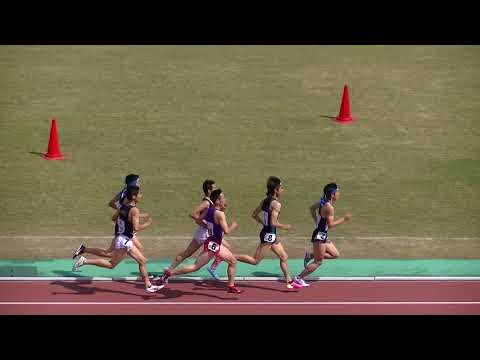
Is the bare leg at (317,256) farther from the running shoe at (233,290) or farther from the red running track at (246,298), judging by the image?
the running shoe at (233,290)

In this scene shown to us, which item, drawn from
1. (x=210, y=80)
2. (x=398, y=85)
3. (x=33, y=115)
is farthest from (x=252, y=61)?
(x=33, y=115)

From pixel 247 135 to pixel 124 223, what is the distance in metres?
8.93

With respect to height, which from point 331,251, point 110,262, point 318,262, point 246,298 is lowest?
point 246,298

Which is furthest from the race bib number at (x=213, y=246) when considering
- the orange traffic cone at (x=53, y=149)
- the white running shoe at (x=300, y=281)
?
the orange traffic cone at (x=53, y=149)

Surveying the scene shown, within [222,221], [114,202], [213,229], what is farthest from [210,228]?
[114,202]

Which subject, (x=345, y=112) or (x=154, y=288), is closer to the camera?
(x=154, y=288)

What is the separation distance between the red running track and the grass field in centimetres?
190

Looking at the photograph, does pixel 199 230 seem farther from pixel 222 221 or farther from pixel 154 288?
pixel 154 288

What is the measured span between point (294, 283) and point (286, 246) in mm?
2412

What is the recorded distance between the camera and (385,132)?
32.3 m

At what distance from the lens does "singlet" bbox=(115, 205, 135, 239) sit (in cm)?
2366

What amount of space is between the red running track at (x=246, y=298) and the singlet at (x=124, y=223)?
1.14 metres

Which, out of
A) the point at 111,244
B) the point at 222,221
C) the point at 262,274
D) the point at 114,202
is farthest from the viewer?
the point at 262,274

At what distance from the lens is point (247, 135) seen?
1265 inches
